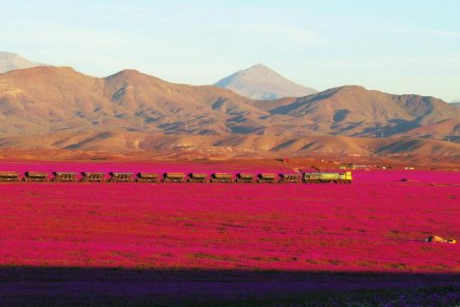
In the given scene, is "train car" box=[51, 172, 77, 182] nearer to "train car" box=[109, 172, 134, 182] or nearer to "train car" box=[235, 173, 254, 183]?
"train car" box=[109, 172, 134, 182]

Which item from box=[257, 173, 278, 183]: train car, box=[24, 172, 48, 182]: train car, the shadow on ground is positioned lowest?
the shadow on ground

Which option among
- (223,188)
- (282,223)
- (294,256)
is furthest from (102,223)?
(223,188)

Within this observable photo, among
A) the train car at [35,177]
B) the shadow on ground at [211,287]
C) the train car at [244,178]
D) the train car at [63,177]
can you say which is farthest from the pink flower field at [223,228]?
the train car at [244,178]

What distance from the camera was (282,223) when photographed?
46.5 m

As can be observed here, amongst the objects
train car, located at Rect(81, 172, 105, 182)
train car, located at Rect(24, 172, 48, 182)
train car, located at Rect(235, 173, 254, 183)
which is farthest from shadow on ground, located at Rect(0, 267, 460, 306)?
train car, located at Rect(235, 173, 254, 183)

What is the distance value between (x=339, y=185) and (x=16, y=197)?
4251 cm

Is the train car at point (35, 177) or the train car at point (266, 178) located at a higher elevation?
the train car at point (266, 178)

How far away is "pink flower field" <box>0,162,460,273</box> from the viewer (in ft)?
100

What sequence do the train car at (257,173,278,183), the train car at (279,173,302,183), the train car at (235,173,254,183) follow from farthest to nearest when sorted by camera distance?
the train car at (279,173,302,183), the train car at (257,173,278,183), the train car at (235,173,254,183)

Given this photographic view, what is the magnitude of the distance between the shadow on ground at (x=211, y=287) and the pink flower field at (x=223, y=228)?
1619mm

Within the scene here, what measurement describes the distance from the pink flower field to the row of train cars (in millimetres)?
4160

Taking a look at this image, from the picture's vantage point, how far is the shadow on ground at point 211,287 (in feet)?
67.2

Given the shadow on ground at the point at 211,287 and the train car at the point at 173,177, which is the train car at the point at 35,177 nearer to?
the train car at the point at 173,177

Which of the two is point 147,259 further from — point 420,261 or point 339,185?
point 339,185
